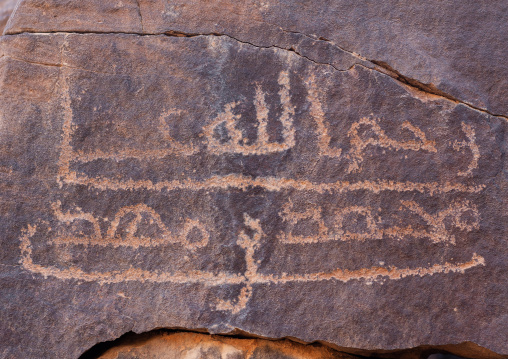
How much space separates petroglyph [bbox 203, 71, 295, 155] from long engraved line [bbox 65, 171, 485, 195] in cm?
10

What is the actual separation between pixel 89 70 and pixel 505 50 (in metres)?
1.55

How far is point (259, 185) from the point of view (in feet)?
5.68

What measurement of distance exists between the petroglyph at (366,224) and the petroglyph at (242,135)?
21cm

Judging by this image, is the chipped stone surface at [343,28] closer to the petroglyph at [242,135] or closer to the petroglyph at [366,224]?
the petroglyph at [242,135]

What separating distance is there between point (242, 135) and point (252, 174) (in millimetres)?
146

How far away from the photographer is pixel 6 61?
177cm

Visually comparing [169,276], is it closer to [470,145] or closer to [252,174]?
[252,174]

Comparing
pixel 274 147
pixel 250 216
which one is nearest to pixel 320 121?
pixel 274 147

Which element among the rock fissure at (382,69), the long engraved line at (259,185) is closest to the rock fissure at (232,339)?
the long engraved line at (259,185)

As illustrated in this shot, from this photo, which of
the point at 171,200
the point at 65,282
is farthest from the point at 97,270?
the point at 171,200

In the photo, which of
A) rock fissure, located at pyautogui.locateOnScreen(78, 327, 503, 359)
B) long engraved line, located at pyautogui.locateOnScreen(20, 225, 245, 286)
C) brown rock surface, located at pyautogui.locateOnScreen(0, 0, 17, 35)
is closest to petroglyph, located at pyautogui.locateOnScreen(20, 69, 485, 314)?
long engraved line, located at pyautogui.locateOnScreen(20, 225, 245, 286)

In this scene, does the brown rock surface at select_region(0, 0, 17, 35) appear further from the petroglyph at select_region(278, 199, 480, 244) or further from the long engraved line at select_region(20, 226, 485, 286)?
the petroglyph at select_region(278, 199, 480, 244)

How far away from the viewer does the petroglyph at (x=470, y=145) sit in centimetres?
176

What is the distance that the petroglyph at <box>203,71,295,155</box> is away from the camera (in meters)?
1.75
